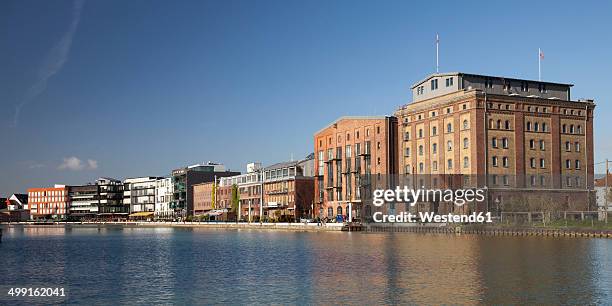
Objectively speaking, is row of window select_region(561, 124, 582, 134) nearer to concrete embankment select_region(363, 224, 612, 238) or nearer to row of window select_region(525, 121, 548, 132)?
row of window select_region(525, 121, 548, 132)

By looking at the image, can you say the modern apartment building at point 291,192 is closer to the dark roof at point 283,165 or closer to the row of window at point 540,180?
the dark roof at point 283,165

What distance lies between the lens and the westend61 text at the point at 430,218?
111 m

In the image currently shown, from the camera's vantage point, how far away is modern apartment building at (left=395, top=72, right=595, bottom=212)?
118125mm

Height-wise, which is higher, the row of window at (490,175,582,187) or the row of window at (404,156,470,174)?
the row of window at (404,156,470,174)

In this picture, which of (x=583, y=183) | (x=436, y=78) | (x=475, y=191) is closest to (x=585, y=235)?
(x=475, y=191)

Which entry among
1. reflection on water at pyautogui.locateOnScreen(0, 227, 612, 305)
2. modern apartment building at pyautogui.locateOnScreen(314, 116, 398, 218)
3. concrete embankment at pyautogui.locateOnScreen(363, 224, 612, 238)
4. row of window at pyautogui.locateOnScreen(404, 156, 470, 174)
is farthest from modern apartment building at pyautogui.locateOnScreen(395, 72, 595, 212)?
reflection on water at pyautogui.locateOnScreen(0, 227, 612, 305)

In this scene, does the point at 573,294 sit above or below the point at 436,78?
below

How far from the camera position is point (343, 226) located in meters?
130

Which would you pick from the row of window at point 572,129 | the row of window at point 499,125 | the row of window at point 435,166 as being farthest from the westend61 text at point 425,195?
the row of window at point 572,129

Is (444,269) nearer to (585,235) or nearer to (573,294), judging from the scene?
(573,294)

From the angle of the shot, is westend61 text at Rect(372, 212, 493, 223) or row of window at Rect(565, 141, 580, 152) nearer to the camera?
westend61 text at Rect(372, 212, 493, 223)

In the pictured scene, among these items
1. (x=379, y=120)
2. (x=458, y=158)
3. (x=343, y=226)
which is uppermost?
(x=379, y=120)

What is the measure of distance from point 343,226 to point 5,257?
66752 mm

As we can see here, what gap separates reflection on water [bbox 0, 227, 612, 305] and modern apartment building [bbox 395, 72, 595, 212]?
41427 mm
